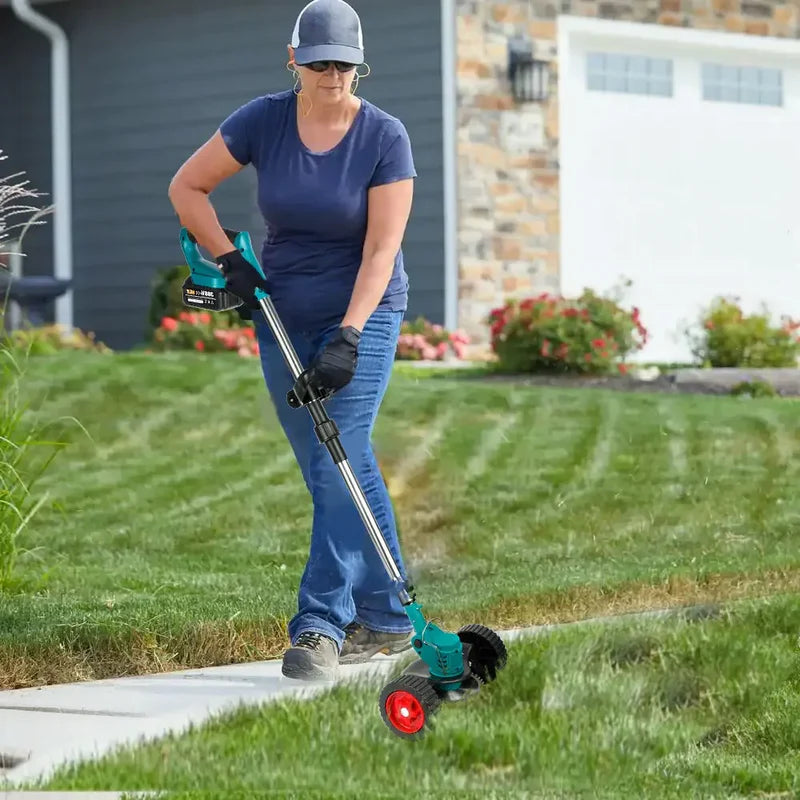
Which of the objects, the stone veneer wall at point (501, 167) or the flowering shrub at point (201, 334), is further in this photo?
the stone veneer wall at point (501, 167)

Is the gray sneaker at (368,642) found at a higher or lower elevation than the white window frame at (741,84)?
lower

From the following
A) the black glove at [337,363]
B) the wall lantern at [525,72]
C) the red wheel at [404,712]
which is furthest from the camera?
the wall lantern at [525,72]

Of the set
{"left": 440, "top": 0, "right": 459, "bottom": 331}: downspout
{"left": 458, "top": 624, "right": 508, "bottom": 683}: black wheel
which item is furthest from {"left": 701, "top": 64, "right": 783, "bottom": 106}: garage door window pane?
{"left": 458, "top": 624, "right": 508, "bottom": 683}: black wheel

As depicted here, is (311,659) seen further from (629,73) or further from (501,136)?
(629,73)

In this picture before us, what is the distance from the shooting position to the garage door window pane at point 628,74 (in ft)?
47.3

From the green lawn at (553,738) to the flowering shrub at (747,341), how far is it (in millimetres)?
8221

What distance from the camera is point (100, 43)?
15297mm

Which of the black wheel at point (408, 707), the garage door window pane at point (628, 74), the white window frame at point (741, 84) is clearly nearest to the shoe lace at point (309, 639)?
the black wheel at point (408, 707)

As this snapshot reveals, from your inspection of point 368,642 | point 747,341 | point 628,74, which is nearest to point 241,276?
point 368,642

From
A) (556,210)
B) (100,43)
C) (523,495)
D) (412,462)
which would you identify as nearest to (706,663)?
(523,495)

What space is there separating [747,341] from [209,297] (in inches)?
342

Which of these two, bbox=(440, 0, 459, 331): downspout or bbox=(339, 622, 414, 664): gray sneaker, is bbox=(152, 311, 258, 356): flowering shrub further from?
bbox=(339, 622, 414, 664): gray sneaker

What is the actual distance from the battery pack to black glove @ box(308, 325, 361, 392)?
356 mm

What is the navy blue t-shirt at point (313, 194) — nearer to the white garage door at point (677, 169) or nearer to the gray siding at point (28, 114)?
the white garage door at point (677, 169)
